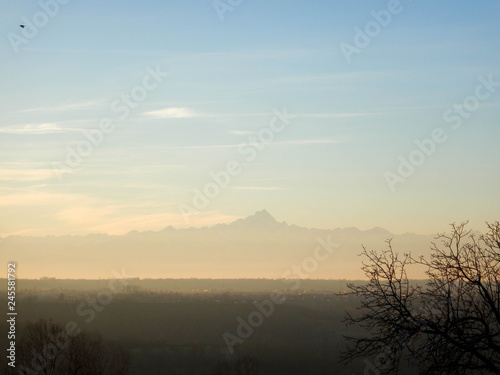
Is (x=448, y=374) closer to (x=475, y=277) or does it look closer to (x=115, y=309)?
(x=475, y=277)

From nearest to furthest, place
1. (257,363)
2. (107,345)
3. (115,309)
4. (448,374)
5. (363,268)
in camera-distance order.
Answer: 1. (448,374)
2. (363,268)
3. (257,363)
4. (107,345)
5. (115,309)

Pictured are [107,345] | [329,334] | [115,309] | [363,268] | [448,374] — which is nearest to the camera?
[448,374]

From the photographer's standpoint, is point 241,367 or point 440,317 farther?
point 241,367

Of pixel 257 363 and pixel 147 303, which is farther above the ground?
pixel 147 303

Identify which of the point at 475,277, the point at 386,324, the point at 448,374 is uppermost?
the point at 475,277

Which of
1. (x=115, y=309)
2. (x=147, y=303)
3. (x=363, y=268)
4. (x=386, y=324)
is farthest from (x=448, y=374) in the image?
(x=147, y=303)

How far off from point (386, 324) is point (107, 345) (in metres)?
115

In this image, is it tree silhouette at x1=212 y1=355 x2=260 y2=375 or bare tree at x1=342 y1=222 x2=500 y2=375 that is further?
tree silhouette at x1=212 y1=355 x2=260 y2=375

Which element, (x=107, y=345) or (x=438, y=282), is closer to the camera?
(x=438, y=282)

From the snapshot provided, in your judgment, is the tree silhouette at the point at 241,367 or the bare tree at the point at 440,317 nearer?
the bare tree at the point at 440,317

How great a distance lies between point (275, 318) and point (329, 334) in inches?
856

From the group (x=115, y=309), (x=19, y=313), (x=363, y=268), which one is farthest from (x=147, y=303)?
(x=363, y=268)

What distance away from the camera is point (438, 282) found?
47.1ft

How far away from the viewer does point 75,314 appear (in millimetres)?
170750
